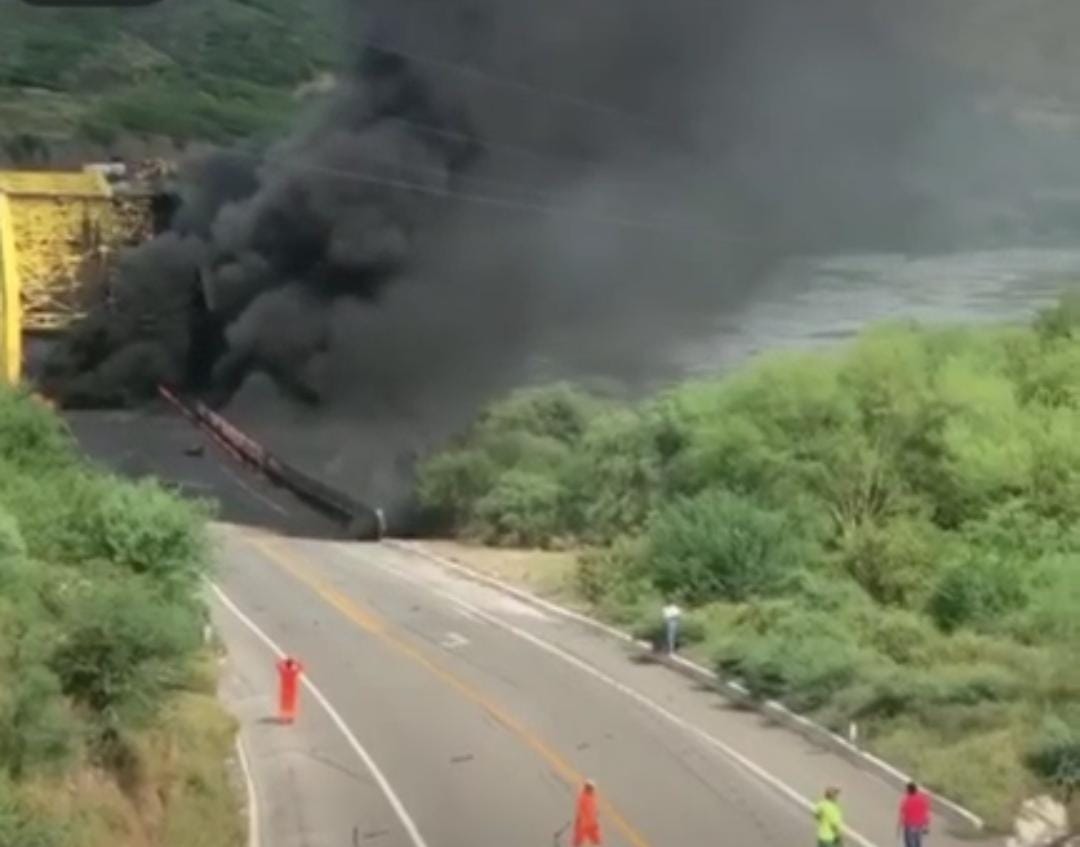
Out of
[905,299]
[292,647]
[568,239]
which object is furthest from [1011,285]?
[292,647]

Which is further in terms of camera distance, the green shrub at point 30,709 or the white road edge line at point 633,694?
the white road edge line at point 633,694

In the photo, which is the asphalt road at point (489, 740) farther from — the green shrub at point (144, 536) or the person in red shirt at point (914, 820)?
the green shrub at point (144, 536)

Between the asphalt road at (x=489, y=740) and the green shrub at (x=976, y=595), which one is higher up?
the green shrub at (x=976, y=595)

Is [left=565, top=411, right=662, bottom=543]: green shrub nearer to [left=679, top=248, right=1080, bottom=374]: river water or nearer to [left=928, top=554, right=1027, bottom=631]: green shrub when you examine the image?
[left=679, top=248, right=1080, bottom=374]: river water

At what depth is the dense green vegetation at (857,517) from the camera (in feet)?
85.2

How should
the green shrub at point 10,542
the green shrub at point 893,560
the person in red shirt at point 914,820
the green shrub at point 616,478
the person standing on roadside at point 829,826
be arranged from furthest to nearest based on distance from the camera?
1. the green shrub at point 616,478
2. the green shrub at point 893,560
3. the green shrub at point 10,542
4. the person in red shirt at point 914,820
5. the person standing on roadside at point 829,826

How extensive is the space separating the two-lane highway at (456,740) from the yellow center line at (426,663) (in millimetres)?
38

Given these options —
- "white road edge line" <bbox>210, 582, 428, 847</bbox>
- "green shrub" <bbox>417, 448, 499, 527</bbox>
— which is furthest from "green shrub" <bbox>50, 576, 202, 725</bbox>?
"green shrub" <bbox>417, 448, 499, 527</bbox>

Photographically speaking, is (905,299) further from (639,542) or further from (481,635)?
(481,635)

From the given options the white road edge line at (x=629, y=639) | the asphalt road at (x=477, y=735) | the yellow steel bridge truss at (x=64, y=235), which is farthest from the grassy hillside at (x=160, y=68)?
the asphalt road at (x=477, y=735)

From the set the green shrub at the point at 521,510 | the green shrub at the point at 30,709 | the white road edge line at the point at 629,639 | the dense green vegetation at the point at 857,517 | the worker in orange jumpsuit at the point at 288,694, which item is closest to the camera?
the green shrub at the point at 30,709

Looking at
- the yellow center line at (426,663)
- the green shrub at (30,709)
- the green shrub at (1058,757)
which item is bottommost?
the yellow center line at (426,663)

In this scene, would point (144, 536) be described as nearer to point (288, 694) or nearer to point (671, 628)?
point (288, 694)

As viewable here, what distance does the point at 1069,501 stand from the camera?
120 ft
